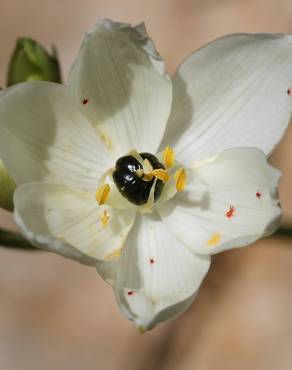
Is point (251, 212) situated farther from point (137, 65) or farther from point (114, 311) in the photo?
point (114, 311)

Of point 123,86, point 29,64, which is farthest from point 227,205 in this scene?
point 29,64

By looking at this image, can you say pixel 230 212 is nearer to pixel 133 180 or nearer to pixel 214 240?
pixel 214 240

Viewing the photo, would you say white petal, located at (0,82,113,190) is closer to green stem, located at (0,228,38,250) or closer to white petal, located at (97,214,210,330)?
white petal, located at (97,214,210,330)

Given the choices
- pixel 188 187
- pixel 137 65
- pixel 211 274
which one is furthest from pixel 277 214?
pixel 211 274

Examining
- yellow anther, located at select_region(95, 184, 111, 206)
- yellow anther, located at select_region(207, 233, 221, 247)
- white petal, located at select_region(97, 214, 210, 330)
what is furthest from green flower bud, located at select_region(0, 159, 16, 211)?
yellow anther, located at select_region(207, 233, 221, 247)

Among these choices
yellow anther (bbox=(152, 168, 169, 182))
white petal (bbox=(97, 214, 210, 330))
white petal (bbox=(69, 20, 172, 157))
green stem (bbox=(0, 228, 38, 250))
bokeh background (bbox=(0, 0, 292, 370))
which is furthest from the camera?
bokeh background (bbox=(0, 0, 292, 370))

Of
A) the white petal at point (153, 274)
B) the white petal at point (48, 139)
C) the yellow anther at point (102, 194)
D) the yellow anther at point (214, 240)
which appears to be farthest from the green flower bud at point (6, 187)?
the yellow anther at point (214, 240)

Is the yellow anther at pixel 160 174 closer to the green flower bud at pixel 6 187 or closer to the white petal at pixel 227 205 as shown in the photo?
the white petal at pixel 227 205
